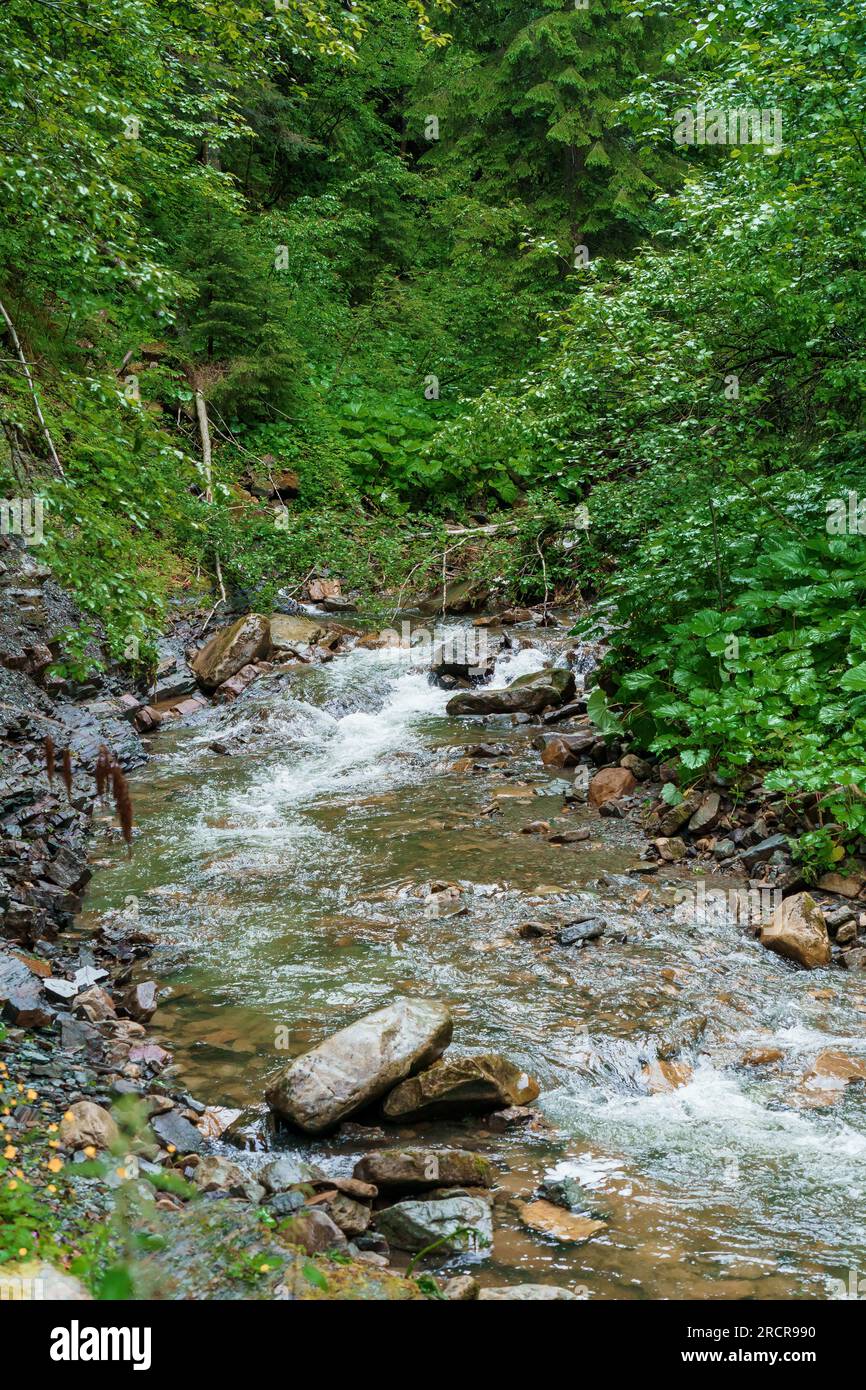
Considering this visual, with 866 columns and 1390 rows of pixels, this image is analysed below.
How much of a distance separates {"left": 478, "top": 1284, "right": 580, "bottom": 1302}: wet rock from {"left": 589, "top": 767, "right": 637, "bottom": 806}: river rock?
17.7 feet

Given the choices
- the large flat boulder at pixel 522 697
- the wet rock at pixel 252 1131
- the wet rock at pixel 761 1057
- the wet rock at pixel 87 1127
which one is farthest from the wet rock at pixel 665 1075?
the large flat boulder at pixel 522 697

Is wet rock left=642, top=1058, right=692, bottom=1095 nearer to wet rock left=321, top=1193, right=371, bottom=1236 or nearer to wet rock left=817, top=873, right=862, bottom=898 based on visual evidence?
wet rock left=321, top=1193, right=371, bottom=1236

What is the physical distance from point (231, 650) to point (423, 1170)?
30.9 feet

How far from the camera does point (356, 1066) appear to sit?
4504 mm

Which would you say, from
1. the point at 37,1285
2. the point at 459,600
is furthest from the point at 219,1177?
the point at 459,600

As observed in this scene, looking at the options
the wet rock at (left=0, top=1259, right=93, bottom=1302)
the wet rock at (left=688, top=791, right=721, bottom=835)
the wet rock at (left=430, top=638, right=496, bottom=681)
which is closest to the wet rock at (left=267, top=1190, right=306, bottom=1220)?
the wet rock at (left=0, top=1259, right=93, bottom=1302)

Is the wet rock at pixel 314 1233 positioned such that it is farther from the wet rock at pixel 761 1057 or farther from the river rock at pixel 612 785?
the river rock at pixel 612 785

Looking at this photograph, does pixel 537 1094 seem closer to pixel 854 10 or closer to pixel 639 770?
pixel 639 770

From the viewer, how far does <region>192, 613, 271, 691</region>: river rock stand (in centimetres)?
1258

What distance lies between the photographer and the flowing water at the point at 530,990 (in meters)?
3.82

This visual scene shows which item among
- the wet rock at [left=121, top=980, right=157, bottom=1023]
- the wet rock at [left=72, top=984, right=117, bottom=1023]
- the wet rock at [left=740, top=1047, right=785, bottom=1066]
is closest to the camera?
the wet rock at [left=740, top=1047, right=785, bottom=1066]

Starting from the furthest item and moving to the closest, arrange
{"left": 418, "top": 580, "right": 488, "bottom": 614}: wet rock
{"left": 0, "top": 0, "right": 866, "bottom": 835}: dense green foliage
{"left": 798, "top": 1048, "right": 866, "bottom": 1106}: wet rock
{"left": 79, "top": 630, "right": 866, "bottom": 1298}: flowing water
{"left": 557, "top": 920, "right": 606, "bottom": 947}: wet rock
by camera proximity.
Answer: {"left": 418, "top": 580, "right": 488, "bottom": 614}: wet rock
{"left": 557, "top": 920, "right": 606, "bottom": 947}: wet rock
{"left": 0, "top": 0, "right": 866, "bottom": 835}: dense green foliage
{"left": 798, "top": 1048, "right": 866, "bottom": 1106}: wet rock
{"left": 79, "top": 630, "right": 866, "bottom": 1298}: flowing water

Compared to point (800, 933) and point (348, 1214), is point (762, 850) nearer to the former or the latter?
point (800, 933)
